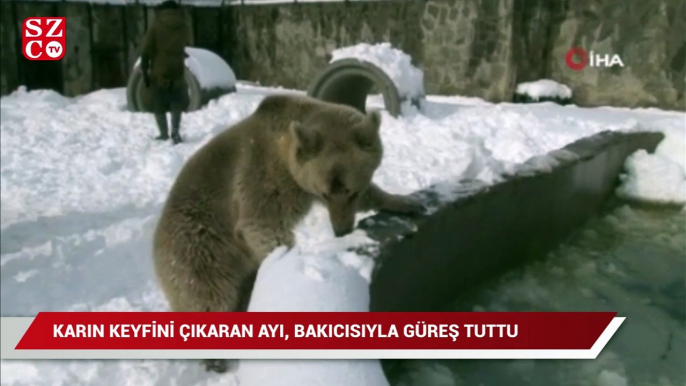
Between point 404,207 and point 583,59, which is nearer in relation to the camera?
point 404,207

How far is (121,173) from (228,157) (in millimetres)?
1952

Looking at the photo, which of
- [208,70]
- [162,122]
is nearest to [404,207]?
[162,122]

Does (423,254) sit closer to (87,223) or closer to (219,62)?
(87,223)

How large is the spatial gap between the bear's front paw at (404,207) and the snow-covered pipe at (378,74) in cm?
298

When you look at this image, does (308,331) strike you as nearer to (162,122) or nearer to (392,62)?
(162,122)

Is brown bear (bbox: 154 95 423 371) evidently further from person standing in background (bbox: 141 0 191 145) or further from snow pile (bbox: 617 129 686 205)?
→ person standing in background (bbox: 141 0 191 145)

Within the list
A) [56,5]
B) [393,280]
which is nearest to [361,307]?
[393,280]

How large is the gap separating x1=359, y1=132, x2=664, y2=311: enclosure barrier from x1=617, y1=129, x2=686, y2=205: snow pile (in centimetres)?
28

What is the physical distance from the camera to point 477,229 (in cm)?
193

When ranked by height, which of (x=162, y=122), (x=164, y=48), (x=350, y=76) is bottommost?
(x=162, y=122)

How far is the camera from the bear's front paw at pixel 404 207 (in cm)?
168

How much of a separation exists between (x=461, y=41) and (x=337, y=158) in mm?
5399

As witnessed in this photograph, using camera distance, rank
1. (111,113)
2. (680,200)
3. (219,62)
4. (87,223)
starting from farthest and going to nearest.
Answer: (219,62) → (111,113) → (680,200) → (87,223)

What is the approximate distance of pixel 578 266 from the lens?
220 centimetres
